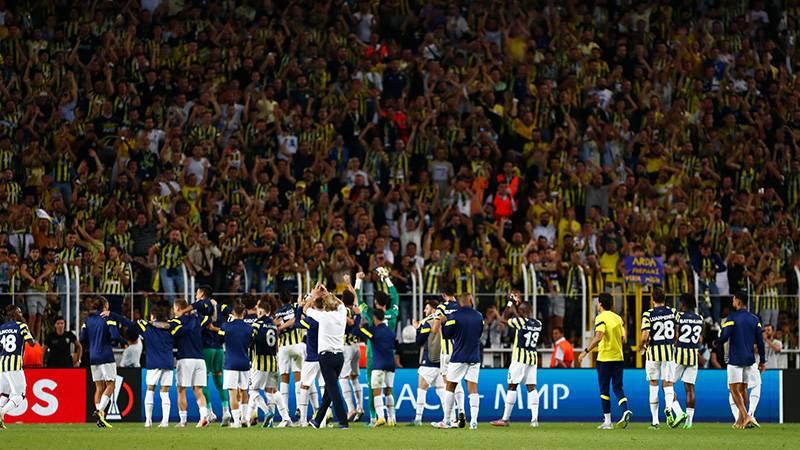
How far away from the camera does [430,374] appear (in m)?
30.0

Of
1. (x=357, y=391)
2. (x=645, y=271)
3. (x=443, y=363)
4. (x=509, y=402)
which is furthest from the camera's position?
(x=645, y=271)

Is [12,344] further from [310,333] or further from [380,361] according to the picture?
[380,361]

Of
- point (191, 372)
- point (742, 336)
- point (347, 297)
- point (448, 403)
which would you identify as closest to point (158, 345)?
point (191, 372)

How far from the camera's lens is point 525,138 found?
38188 mm

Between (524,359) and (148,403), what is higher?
(524,359)

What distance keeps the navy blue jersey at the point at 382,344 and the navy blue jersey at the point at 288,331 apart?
1103 millimetres

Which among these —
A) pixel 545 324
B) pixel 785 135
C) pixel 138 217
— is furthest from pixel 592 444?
pixel 785 135

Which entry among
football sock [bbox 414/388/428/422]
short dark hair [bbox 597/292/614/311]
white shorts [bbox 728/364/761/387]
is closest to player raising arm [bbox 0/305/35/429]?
football sock [bbox 414/388/428/422]

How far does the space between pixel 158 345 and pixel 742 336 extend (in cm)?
977

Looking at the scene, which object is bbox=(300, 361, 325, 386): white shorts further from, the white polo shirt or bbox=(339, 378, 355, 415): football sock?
bbox=(339, 378, 355, 415): football sock

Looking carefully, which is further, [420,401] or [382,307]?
[420,401]

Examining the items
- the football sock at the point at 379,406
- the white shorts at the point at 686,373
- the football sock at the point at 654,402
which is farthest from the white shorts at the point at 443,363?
the white shorts at the point at 686,373

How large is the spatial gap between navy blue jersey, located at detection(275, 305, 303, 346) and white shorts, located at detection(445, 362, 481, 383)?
2.92 metres

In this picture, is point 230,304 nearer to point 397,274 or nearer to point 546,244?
point 397,274
